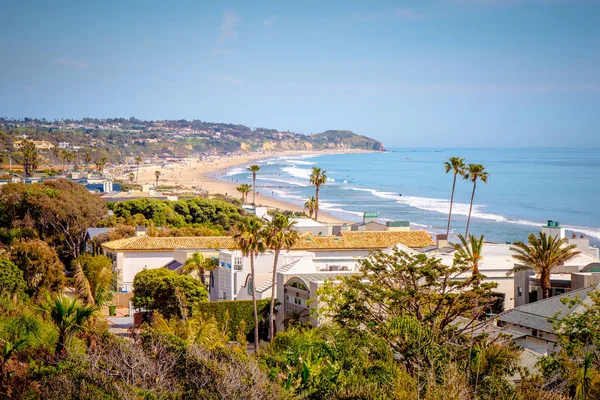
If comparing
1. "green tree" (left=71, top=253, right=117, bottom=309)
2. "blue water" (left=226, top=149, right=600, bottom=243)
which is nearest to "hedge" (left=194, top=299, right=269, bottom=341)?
"green tree" (left=71, top=253, right=117, bottom=309)

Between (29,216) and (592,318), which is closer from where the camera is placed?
(592,318)

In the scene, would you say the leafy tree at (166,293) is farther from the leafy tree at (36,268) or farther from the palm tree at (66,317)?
the palm tree at (66,317)

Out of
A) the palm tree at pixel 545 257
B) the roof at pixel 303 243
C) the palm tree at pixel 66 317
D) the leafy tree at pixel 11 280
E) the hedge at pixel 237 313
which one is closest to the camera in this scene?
the palm tree at pixel 66 317

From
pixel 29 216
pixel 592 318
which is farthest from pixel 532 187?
pixel 592 318

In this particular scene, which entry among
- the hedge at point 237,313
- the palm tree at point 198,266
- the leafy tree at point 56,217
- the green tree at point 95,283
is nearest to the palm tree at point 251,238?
the hedge at point 237,313

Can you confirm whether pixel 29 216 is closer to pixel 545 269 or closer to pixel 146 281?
pixel 146 281

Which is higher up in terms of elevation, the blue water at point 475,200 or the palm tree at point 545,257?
the palm tree at point 545,257
